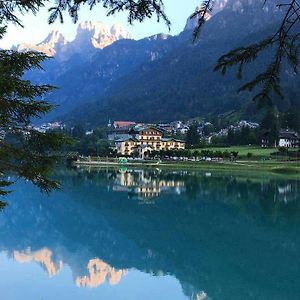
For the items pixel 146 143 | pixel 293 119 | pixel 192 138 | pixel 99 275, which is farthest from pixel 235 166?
pixel 99 275

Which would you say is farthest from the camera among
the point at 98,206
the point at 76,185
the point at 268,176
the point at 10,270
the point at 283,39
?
the point at 268,176

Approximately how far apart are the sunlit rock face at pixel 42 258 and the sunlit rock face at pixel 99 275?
1501mm

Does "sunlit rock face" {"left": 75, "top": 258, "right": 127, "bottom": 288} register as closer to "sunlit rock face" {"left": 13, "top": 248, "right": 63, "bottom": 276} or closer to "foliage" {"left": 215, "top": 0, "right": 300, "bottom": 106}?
"sunlit rock face" {"left": 13, "top": 248, "right": 63, "bottom": 276}

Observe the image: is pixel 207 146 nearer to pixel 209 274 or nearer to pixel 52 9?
pixel 209 274

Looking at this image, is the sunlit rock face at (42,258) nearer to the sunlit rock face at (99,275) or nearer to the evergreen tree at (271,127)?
the sunlit rock face at (99,275)

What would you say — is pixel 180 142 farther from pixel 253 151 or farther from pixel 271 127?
pixel 253 151

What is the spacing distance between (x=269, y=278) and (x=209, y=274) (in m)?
2.52

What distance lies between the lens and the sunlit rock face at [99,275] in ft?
62.6

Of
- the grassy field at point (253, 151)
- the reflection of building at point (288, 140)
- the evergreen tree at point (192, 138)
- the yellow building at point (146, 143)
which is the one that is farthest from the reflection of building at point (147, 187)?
the evergreen tree at point (192, 138)

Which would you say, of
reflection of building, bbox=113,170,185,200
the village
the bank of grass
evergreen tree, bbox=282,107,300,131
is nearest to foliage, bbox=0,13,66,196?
reflection of building, bbox=113,170,185,200

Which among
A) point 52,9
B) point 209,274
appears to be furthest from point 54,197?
point 52,9

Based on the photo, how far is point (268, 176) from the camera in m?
69.6

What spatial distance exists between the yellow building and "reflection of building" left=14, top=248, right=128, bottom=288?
301 ft

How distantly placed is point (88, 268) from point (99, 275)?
112 cm
